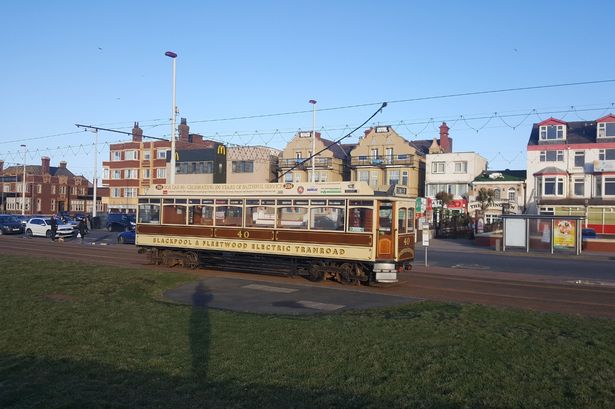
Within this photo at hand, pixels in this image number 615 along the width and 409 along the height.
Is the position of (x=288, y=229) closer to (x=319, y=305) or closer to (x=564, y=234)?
(x=319, y=305)

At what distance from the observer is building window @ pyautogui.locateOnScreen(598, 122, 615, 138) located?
53281 millimetres

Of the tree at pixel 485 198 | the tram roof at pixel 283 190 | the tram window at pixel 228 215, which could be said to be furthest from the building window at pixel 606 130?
the tram window at pixel 228 215

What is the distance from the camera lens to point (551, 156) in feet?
182

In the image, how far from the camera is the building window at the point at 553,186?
54312 millimetres

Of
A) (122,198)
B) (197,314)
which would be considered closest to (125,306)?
(197,314)

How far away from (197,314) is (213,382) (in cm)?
488

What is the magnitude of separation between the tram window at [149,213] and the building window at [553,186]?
4401 centimetres

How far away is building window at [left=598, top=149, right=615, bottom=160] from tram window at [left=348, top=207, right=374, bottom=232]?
44.5m

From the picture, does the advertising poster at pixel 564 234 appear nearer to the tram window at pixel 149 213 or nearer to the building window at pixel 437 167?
the tram window at pixel 149 213

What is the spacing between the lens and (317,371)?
6898 millimetres

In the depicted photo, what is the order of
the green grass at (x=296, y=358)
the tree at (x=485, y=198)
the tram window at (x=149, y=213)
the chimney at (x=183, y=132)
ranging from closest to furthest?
Answer: the green grass at (x=296, y=358), the tram window at (x=149, y=213), the tree at (x=485, y=198), the chimney at (x=183, y=132)

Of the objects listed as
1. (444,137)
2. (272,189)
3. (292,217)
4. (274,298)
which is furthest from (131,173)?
(274,298)

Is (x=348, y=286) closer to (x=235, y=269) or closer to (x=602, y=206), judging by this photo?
(x=235, y=269)

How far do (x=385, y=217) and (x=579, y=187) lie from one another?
4369 centimetres
